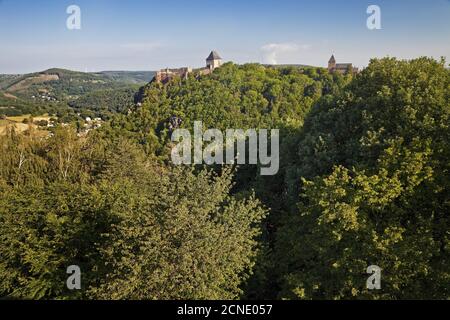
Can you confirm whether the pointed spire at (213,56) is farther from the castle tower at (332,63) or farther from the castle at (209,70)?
the castle tower at (332,63)

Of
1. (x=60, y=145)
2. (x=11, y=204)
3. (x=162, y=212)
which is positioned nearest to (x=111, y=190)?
(x=11, y=204)

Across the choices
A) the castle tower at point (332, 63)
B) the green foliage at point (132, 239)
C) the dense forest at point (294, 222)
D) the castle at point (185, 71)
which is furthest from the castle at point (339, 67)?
the green foliage at point (132, 239)

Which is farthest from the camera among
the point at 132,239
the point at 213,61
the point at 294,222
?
the point at 213,61

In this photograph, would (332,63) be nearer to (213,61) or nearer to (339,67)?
(339,67)

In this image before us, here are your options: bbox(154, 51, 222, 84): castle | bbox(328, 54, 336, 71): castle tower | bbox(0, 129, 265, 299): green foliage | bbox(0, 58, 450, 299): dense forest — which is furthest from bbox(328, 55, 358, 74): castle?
bbox(0, 129, 265, 299): green foliage

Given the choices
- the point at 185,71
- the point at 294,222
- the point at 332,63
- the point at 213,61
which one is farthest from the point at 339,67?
the point at 294,222

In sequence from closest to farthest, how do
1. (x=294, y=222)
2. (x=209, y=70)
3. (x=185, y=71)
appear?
(x=294, y=222) → (x=185, y=71) → (x=209, y=70)
